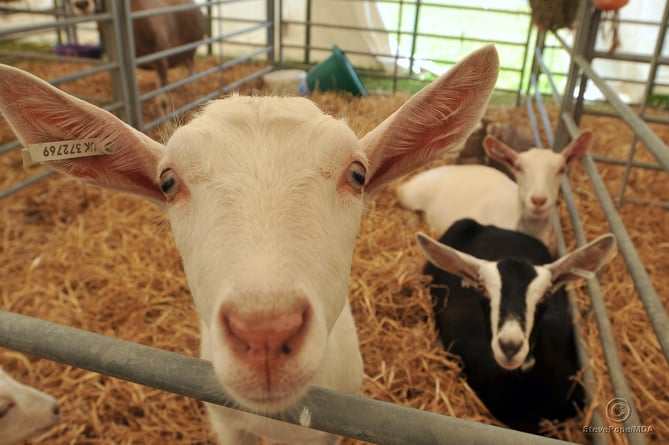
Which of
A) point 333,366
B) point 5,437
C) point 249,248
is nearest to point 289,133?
point 249,248

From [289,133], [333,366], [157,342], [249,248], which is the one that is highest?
[289,133]

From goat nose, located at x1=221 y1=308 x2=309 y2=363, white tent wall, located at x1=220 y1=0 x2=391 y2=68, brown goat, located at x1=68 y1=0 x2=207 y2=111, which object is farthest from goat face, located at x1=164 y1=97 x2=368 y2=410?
white tent wall, located at x1=220 y1=0 x2=391 y2=68

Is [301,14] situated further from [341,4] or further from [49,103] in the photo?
[49,103]

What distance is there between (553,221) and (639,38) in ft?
18.7

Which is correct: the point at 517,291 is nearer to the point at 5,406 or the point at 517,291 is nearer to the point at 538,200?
the point at 538,200

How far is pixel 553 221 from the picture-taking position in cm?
383

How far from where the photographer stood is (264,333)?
85 centimetres

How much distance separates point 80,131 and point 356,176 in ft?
2.14

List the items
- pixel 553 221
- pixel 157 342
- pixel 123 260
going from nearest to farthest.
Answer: pixel 157 342 → pixel 123 260 → pixel 553 221

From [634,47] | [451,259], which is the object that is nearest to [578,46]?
[451,259]

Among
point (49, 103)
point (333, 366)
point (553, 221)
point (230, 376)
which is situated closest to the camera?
point (230, 376)

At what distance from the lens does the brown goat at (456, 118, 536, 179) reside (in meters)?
4.78

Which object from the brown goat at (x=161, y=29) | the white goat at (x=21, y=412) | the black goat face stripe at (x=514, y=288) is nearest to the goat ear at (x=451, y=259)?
the black goat face stripe at (x=514, y=288)

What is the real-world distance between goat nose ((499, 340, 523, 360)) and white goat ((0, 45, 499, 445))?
Answer: 1100 millimetres
